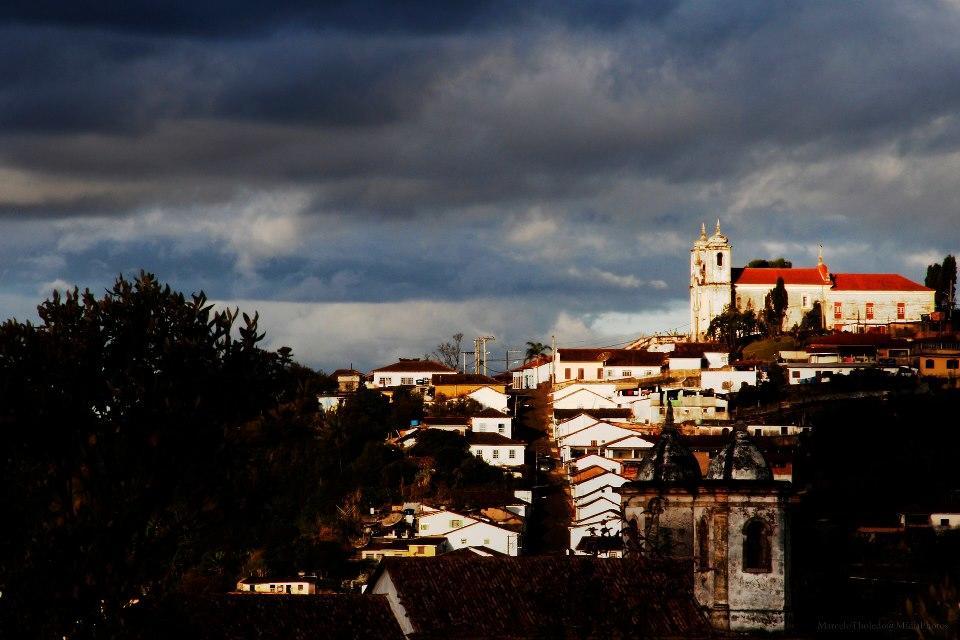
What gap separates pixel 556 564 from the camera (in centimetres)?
3491

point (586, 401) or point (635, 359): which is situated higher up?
point (635, 359)

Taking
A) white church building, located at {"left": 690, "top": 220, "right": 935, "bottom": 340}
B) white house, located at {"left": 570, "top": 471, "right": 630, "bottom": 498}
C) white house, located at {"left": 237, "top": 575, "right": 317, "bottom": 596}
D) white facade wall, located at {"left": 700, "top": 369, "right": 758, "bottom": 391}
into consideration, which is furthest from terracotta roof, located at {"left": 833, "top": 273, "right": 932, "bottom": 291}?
white house, located at {"left": 237, "top": 575, "right": 317, "bottom": 596}

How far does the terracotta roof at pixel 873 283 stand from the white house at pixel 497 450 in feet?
152

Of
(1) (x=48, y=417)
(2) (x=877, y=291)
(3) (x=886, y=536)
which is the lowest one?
(3) (x=886, y=536)

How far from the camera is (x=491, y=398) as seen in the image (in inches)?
4343

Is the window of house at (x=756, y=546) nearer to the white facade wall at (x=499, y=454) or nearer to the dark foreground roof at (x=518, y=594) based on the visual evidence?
the dark foreground roof at (x=518, y=594)

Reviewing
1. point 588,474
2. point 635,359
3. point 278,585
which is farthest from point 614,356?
point 278,585

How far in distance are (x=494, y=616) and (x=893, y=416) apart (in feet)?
214

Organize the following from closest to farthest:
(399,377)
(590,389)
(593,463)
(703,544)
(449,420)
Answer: (703,544)
(593,463)
(449,420)
(590,389)
(399,377)

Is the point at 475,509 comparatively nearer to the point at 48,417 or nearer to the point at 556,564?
the point at 556,564

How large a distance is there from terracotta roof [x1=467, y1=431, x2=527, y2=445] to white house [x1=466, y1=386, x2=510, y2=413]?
9.02 meters

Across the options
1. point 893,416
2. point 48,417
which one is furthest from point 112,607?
point 893,416

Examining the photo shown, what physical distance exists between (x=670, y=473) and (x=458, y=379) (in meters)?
83.0

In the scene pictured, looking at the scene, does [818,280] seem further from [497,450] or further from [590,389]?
[497,450]
